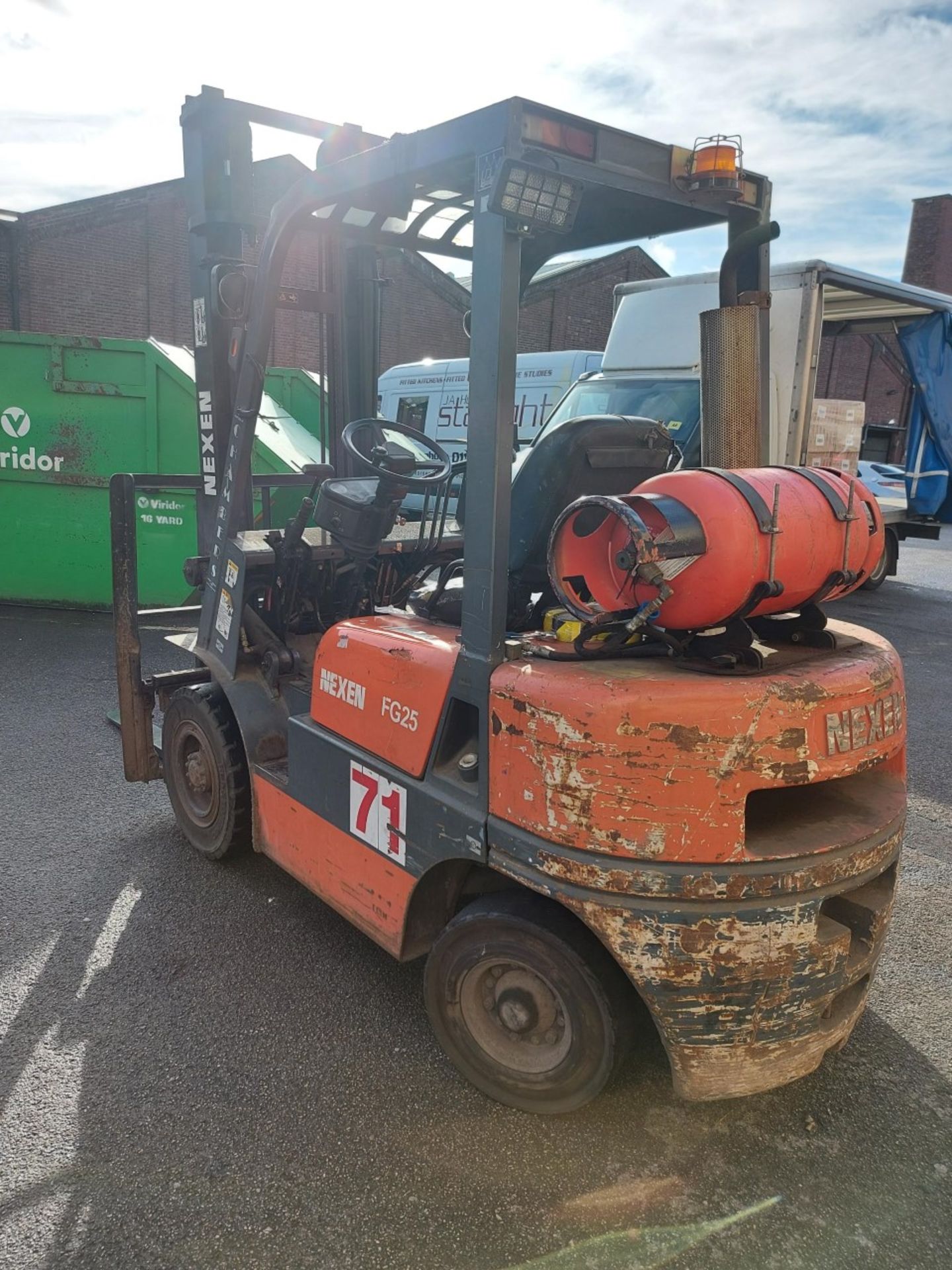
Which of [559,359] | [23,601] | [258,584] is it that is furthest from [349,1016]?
[559,359]

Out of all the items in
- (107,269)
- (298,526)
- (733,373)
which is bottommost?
(298,526)

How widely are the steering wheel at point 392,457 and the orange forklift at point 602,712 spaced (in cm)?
3

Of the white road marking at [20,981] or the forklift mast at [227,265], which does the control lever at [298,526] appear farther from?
the white road marking at [20,981]

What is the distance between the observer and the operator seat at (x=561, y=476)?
2641 mm

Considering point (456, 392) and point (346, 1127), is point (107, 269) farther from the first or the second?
point (346, 1127)

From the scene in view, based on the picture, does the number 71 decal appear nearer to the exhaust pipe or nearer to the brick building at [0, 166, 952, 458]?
the exhaust pipe

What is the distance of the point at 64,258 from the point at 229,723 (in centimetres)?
A: 2278

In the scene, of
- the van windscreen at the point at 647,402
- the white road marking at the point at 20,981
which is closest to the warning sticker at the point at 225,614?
the white road marking at the point at 20,981

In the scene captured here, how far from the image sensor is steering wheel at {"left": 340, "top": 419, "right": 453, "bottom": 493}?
2.98m

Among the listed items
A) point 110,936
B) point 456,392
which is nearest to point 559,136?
point 110,936

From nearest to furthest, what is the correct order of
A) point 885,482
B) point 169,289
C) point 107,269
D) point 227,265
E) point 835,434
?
point 227,265
point 835,434
point 885,482
point 107,269
point 169,289

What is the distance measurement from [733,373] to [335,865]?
1940 millimetres

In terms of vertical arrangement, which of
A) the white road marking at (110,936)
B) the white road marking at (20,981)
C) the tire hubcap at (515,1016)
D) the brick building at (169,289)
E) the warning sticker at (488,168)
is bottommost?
the white road marking at (20,981)

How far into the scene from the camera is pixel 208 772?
3674 millimetres
